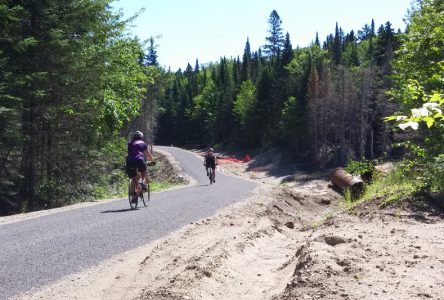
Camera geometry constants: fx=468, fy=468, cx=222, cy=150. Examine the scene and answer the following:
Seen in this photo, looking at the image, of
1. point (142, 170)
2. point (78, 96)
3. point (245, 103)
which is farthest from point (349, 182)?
point (245, 103)

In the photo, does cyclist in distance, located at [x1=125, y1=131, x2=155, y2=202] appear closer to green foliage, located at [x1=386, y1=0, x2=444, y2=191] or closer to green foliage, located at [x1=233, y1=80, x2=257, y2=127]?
green foliage, located at [x1=386, y1=0, x2=444, y2=191]

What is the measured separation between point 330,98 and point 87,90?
54.6 m

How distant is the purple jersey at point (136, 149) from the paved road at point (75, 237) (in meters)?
1.33

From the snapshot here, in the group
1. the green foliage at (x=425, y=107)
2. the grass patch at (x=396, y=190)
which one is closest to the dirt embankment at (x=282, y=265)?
the grass patch at (x=396, y=190)

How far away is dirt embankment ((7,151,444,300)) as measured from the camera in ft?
13.6

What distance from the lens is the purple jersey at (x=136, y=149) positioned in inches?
472

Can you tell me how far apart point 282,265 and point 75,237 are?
3.71 meters

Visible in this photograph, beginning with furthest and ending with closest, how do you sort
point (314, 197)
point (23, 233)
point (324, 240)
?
point (314, 197) < point (23, 233) < point (324, 240)

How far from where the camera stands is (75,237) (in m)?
7.79

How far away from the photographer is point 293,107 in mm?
73250

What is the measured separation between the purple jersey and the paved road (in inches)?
52.4

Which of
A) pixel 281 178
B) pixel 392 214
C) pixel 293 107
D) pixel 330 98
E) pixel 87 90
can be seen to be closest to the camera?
pixel 392 214

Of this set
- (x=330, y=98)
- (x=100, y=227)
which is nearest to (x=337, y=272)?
(x=100, y=227)

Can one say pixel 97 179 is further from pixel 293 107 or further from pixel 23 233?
pixel 293 107
